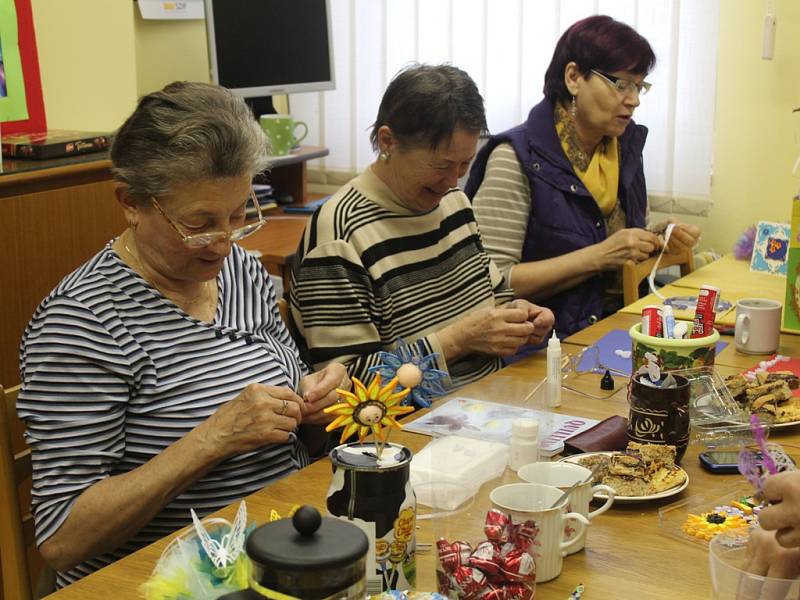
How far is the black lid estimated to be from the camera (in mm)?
699

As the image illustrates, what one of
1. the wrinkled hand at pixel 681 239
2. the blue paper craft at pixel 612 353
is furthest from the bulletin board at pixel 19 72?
the wrinkled hand at pixel 681 239

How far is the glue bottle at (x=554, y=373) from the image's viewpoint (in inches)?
67.7

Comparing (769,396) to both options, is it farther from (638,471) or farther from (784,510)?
(784,510)

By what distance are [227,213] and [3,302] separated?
0.94 meters

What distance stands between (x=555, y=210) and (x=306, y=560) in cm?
211

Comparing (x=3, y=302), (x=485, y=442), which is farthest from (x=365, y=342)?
(x=3, y=302)

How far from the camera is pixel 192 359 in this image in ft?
5.16

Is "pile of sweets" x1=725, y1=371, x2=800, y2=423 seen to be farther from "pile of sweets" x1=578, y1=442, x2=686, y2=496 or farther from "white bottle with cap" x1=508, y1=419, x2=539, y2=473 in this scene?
"white bottle with cap" x1=508, y1=419, x2=539, y2=473

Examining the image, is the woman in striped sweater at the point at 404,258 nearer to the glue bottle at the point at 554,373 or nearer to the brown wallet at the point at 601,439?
the glue bottle at the point at 554,373

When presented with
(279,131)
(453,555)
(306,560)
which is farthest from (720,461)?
(279,131)

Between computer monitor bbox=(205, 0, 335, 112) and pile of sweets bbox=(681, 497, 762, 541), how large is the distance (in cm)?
270

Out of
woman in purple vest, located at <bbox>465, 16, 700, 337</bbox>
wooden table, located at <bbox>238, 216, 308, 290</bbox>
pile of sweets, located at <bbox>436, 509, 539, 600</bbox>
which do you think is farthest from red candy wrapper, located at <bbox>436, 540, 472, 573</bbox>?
wooden table, located at <bbox>238, 216, 308, 290</bbox>

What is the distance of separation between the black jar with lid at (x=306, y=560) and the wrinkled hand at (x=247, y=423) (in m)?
0.71

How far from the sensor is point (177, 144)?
152cm
